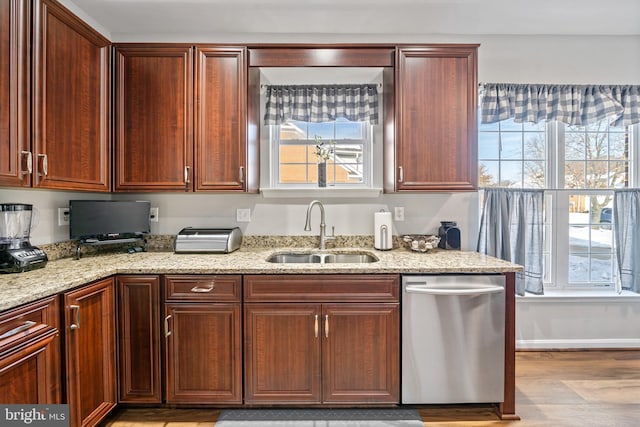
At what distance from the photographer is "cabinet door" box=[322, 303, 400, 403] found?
203cm

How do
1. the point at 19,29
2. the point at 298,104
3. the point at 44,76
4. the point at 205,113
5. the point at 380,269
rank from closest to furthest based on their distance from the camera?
the point at 19,29, the point at 44,76, the point at 380,269, the point at 205,113, the point at 298,104

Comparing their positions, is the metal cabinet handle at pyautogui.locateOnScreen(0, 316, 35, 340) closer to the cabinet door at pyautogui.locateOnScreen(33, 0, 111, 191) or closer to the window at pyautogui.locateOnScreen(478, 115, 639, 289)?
the cabinet door at pyautogui.locateOnScreen(33, 0, 111, 191)

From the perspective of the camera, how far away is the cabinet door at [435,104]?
2408 millimetres

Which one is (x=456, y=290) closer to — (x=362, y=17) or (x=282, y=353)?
(x=282, y=353)

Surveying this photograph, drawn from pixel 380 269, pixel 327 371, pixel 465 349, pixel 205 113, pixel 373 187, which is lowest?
pixel 327 371

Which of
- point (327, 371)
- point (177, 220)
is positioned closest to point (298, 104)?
point (177, 220)

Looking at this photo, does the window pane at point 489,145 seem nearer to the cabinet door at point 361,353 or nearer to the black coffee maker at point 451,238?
the black coffee maker at point 451,238

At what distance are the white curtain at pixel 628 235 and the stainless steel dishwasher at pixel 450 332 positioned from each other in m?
1.72

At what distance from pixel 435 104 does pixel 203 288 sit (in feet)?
6.35

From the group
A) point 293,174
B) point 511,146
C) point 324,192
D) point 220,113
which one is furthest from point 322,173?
point 511,146

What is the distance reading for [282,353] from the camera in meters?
2.03

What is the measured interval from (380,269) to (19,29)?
7.19ft

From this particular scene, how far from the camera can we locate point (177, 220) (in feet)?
9.12

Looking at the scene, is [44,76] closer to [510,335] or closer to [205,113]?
[205,113]
